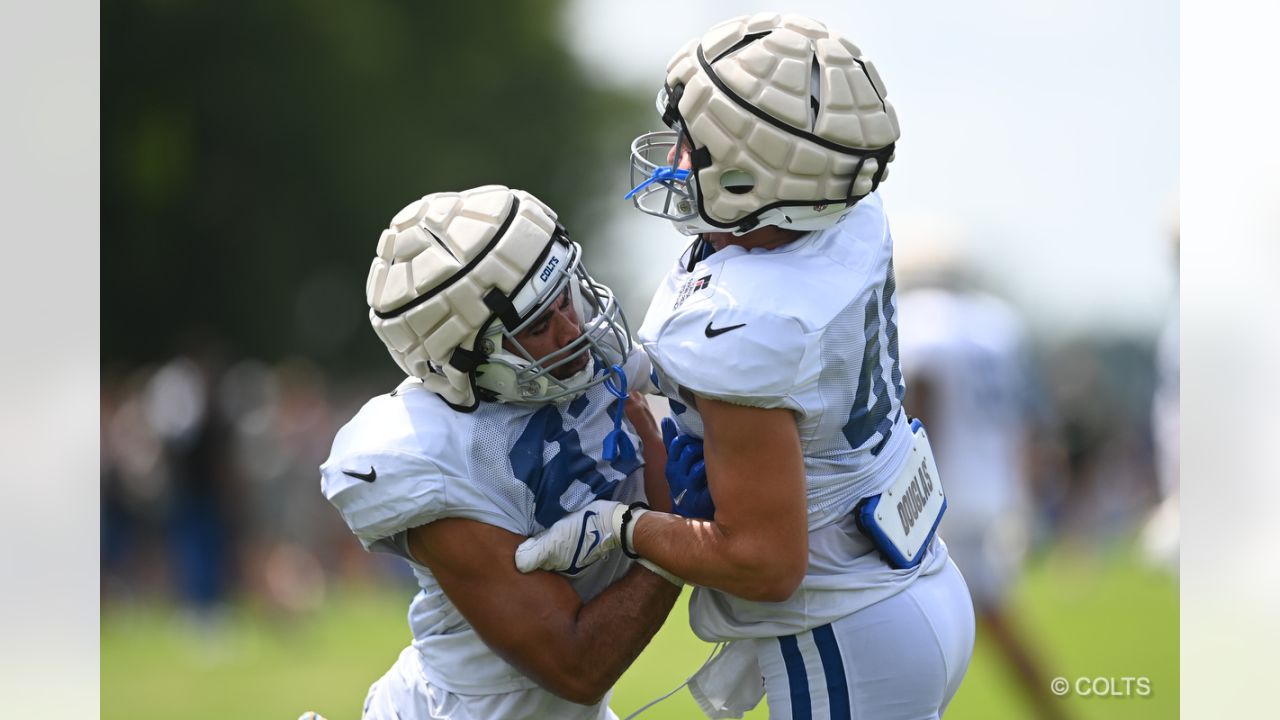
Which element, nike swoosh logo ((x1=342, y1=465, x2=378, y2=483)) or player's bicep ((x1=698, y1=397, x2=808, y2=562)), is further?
nike swoosh logo ((x1=342, y1=465, x2=378, y2=483))

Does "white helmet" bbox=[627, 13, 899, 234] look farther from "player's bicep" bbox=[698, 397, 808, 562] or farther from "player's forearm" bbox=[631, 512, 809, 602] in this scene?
"player's forearm" bbox=[631, 512, 809, 602]

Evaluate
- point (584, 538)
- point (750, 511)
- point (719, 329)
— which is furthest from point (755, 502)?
point (584, 538)

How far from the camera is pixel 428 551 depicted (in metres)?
2.70

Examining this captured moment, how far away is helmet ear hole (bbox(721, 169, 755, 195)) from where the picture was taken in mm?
2504

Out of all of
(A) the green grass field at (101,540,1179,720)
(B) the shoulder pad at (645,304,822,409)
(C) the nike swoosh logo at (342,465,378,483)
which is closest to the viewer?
(B) the shoulder pad at (645,304,822,409)

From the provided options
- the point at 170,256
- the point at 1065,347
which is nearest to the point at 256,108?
the point at 170,256

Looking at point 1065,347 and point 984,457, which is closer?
point 984,457

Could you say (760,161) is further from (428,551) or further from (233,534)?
(233,534)

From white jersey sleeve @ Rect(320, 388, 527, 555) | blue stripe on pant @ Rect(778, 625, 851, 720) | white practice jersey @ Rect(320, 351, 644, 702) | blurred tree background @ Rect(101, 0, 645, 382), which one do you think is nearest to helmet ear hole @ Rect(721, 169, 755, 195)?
white practice jersey @ Rect(320, 351, 644, 702)

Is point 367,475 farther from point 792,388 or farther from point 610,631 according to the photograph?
point 792,388

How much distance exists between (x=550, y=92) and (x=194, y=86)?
16.2ft

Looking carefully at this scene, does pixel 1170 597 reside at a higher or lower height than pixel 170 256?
lower

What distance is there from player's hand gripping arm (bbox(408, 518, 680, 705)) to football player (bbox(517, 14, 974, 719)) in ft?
0.21

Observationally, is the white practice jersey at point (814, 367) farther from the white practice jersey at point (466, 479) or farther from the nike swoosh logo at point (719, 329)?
the white practice jersey at point (466, 479)
